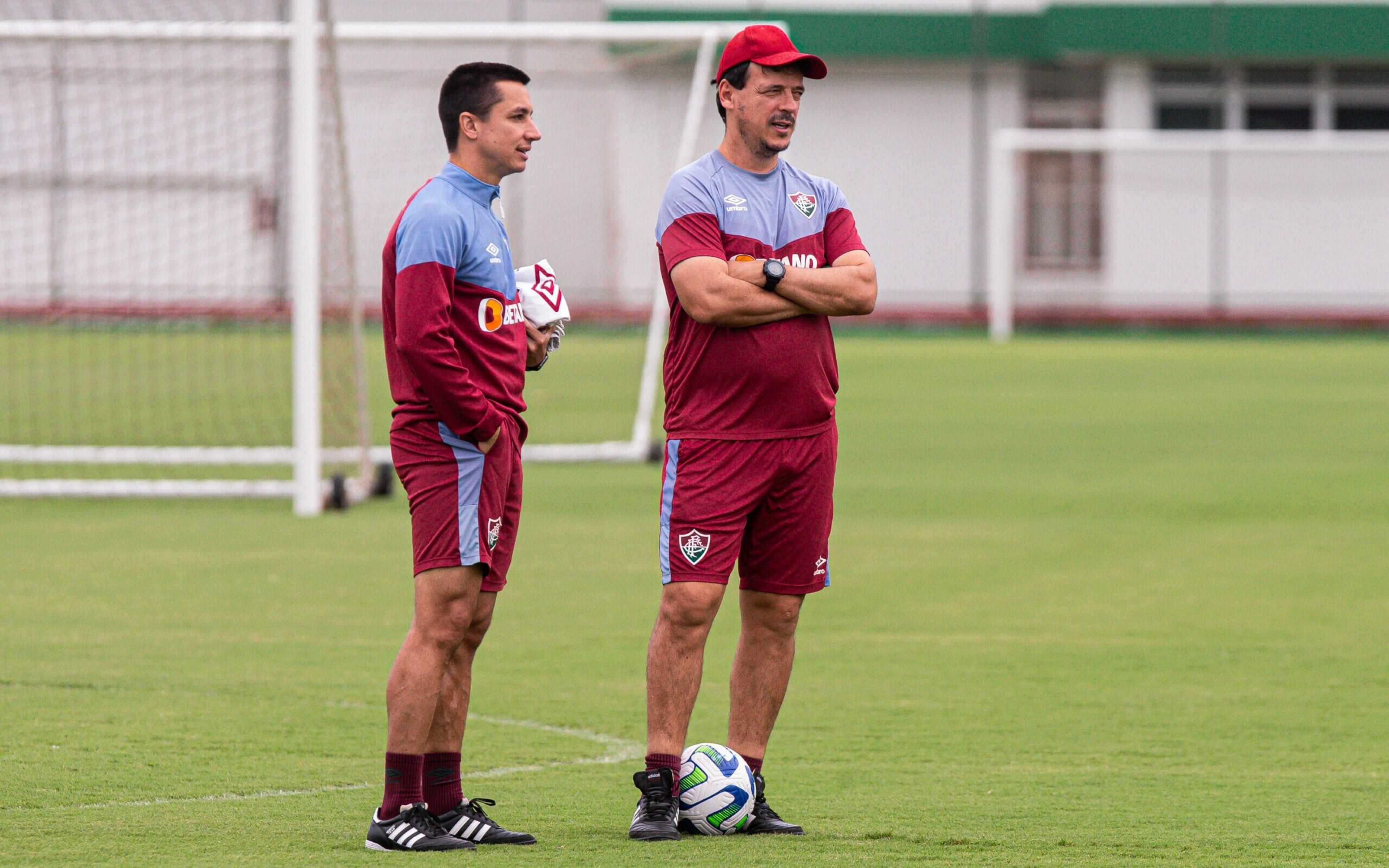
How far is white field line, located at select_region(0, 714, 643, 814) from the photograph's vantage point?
194 inches

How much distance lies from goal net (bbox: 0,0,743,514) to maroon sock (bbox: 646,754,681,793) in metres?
7.07

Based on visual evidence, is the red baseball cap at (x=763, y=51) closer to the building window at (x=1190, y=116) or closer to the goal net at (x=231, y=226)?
the goal net at (x=231, y=226)

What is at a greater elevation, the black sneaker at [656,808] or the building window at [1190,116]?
the building window at [1190,116]

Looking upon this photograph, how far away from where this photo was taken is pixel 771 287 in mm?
4723

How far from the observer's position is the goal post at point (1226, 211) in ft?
115

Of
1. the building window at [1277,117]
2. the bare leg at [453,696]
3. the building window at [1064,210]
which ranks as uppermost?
the building window at [1277,117]

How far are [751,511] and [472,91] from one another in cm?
133

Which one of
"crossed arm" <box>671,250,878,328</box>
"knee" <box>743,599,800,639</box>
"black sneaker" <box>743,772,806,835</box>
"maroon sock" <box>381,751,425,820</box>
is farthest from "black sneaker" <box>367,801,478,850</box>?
"crossed arm" <box>671,250,878,328</box>

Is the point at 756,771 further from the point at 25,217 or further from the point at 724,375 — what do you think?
the point at 25,217

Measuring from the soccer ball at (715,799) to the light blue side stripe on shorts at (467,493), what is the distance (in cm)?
84

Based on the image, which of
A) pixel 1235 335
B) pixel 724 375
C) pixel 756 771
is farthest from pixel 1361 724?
pixel 1235 335

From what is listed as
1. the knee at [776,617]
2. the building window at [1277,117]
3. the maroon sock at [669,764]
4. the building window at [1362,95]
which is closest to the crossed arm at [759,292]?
the knee at [776,617]

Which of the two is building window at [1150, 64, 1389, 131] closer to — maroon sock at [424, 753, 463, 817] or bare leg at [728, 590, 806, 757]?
bare leg at [728, 590, 806, 757]

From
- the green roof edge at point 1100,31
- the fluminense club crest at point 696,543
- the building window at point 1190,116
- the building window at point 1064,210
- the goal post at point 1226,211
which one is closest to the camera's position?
the fluminense club crest at point 696,543
